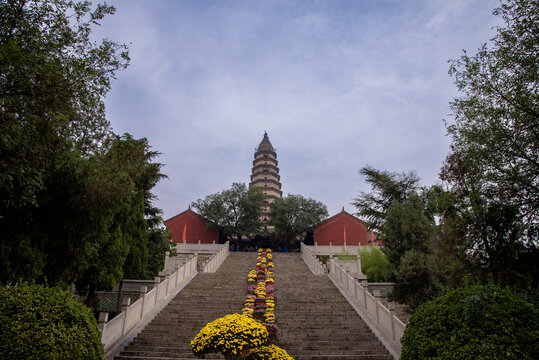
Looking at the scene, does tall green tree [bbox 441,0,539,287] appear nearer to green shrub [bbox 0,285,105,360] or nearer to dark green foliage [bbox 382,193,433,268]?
dark green foliage [bbox 382,193,433,268]

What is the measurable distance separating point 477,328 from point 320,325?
22.9 ft

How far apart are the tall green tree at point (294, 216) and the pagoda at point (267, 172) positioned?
34.5 ft

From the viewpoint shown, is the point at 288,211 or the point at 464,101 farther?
the point at 288,211

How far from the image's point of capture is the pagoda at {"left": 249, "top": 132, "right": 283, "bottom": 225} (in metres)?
42.4

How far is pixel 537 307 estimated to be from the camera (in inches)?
161

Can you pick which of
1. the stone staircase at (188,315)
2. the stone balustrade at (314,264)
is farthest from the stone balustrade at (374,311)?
the stone staircase at (188,315)

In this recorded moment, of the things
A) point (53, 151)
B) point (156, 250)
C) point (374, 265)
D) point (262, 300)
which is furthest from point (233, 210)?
point (53, 151)

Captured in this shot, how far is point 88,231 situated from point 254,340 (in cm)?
469

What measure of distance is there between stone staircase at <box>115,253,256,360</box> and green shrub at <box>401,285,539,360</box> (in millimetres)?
5513

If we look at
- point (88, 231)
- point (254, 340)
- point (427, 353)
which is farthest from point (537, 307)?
point (88, 231)

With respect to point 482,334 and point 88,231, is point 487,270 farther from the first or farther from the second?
point 88,231

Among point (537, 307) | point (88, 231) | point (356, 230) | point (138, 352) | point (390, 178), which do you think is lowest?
point (138, 352)

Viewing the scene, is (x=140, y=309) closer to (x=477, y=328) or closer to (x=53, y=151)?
(x=53, y=151)

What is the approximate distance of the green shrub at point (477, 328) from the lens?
12.7 ft
